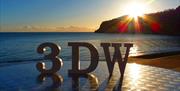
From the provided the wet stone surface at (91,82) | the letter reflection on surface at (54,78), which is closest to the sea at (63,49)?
the wet stone surface at (91,82)

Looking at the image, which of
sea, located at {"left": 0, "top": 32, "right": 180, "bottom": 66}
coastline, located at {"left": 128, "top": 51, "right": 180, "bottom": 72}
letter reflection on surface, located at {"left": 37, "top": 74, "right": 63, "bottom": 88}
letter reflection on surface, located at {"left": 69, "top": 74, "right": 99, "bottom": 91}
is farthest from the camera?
sea, located at {"left": 0, "top": 32, "right": 180, "bottom": 66}

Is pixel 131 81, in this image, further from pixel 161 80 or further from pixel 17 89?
pixel 17 89

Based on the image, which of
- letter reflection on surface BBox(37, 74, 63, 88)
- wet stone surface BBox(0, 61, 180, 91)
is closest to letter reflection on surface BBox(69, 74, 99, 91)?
wet stone surface BBox(0, 61, 180, 91)

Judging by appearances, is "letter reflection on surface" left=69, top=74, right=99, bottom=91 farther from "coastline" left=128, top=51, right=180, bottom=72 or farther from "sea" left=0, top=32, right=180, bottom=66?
"coastline" left=128, top=51, right=180, bottom=72

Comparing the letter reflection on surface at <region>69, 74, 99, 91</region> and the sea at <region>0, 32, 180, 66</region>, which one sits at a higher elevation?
the letter reflection on surface at <region>69, 74, 99, 91</region>

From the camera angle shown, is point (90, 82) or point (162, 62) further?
point (162, 62)

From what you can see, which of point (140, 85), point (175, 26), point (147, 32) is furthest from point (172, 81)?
point (147, 32)

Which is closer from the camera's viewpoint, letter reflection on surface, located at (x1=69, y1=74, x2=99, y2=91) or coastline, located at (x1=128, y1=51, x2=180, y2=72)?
letter reflection on surface, located at (x1=69, y1=74, x2=99, y2=91)

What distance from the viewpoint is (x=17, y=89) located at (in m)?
10.3

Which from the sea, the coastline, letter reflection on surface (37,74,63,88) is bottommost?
the sea

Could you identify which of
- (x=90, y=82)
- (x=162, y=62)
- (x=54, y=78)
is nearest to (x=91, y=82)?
(x=90, y=82)

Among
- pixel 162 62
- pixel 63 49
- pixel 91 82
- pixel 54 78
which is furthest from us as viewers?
pixel 63 49

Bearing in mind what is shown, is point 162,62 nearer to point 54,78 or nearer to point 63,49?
point 54,78

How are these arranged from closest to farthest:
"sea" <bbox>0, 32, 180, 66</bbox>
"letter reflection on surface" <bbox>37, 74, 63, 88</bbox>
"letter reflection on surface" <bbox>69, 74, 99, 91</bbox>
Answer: "letter reflection on surface" <bbox>69, 74, 99, 91</bbox> < "letter reflection on surface" <bbox>37, 74, 63, 88</bbox> < "sea" <bbox>0, 32, 180, 66</bbox>
